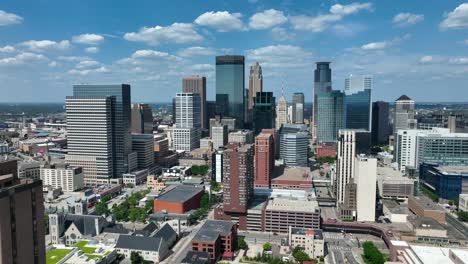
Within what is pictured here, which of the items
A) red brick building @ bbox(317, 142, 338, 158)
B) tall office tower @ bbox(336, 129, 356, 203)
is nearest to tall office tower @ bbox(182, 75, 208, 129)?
red brick building @ bbox(317, 142, 338, 158)

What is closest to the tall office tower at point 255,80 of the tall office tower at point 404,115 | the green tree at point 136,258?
the tall office tower at point 404,115

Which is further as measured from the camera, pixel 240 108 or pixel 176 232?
pixel 240 108

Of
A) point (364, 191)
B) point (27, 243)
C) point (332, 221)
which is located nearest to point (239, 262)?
point (332, 221)

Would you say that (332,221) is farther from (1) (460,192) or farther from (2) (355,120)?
(2) (355,120)

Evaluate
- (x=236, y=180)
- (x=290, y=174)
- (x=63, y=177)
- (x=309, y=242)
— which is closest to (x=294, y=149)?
(x=290, y=174)

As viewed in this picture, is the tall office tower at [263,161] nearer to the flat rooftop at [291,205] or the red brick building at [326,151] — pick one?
the flat rooftop at [291,205]
